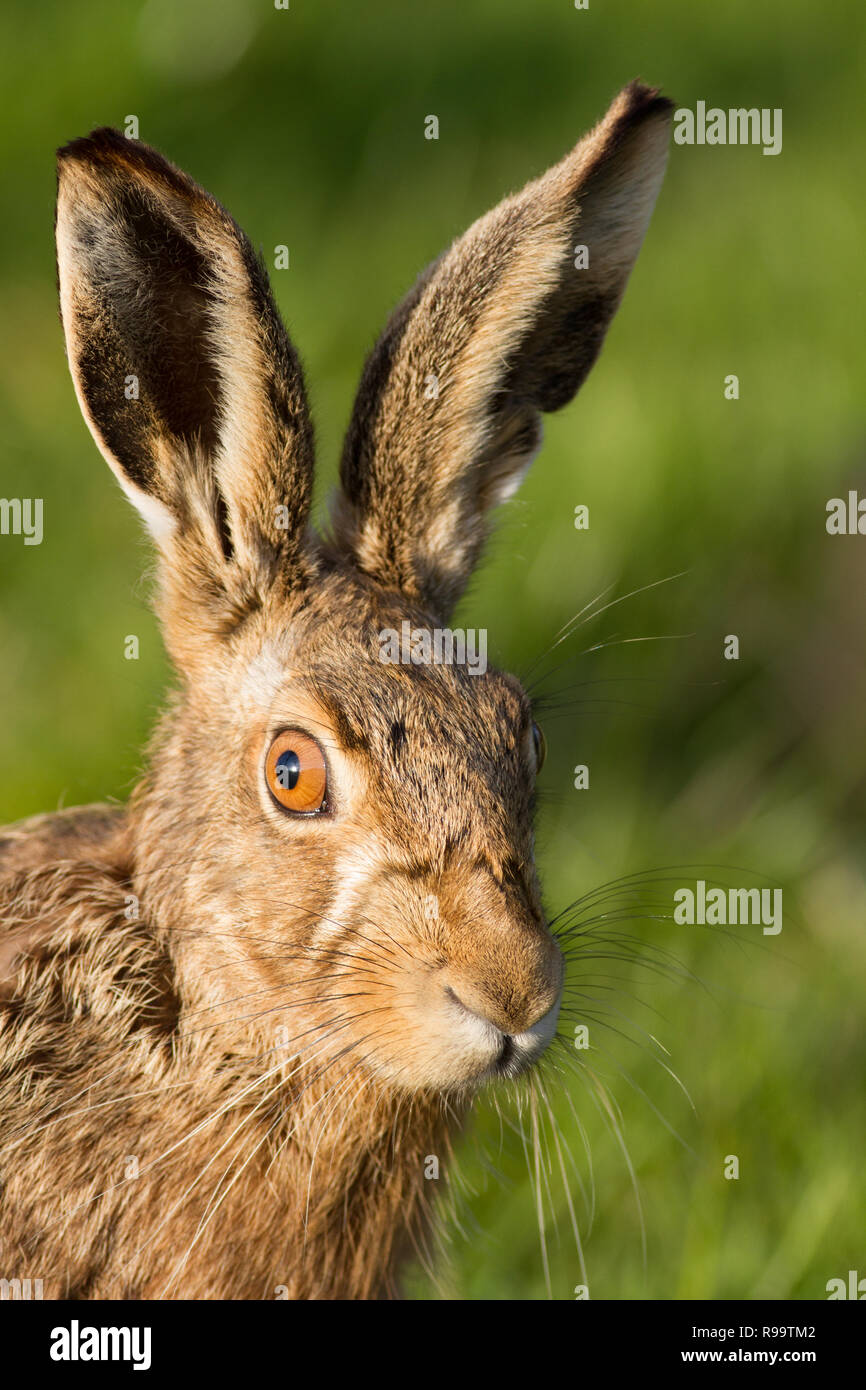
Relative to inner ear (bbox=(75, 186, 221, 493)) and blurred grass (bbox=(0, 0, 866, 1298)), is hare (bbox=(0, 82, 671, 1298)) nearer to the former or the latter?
inner ear (bbox=(75, 186, 221, 493))

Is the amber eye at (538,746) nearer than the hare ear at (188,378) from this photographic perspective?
No

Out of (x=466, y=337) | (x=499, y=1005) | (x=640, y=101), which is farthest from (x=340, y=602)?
(x=640, y=101)

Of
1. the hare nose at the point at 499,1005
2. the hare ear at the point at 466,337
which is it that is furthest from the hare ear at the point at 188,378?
the hare nose at the point at 499,1005

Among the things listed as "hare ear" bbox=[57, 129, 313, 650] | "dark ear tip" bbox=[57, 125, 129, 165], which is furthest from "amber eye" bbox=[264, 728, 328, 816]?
"dark ear tip" bbox=[57, 125, 129, 165]

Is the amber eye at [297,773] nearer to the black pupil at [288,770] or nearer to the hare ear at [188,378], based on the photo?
the black pupil at [288,770]

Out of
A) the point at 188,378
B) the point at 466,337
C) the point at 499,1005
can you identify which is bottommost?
the point at 499,1005

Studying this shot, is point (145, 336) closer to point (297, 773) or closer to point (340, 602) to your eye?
point (340, 602)
